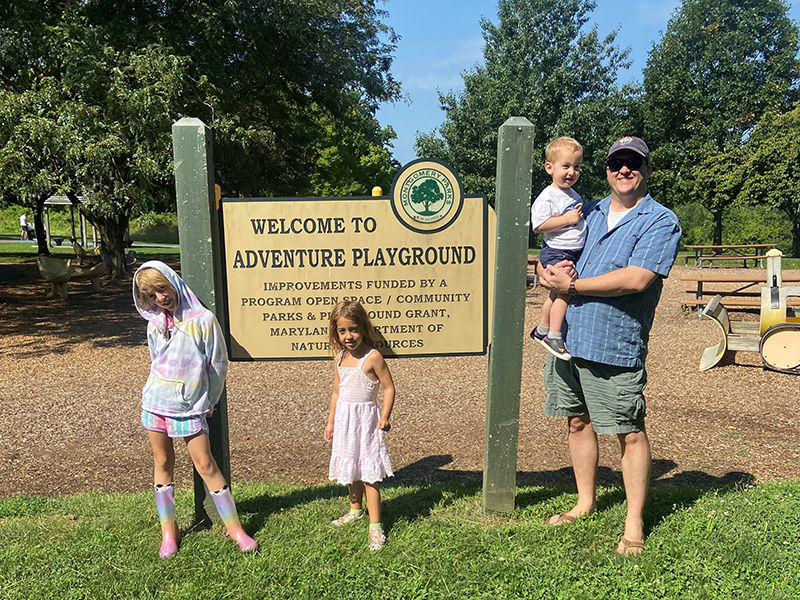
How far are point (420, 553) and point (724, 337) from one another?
19.3 ft

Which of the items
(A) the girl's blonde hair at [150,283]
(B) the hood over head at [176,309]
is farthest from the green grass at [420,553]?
(A) the girl's blonde hair at [150,283]

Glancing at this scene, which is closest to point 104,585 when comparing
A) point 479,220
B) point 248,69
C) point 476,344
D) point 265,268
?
point 265,268

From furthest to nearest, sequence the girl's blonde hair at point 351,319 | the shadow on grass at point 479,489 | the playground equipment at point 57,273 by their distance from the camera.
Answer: the playground equipment at point 57,273, the shadow on grass at point 479,489, the girl's blonde hair at point 351,319

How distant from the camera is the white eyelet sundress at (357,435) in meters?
3.07

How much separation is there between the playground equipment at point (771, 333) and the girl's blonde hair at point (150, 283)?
617 centimetres

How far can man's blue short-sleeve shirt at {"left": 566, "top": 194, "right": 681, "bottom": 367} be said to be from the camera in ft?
8.95

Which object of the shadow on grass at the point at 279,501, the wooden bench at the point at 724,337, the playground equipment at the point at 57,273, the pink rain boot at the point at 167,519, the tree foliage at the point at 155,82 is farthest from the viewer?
the playground equipment at the point at 57,273

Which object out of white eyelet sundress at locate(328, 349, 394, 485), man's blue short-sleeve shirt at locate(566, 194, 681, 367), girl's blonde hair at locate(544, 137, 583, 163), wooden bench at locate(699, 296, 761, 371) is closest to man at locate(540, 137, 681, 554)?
man's blue short-sleeve shirt at locate(566, 194, 681, 367)

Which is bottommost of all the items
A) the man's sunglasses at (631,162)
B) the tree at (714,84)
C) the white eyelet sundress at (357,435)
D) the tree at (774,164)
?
the white eyelet sundress at (357,435)

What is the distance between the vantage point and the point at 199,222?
3121 mm

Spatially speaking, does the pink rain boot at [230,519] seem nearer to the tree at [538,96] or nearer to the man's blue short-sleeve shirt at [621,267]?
the man's blue short-sleeve shirt at [621,267]

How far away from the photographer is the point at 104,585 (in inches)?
108

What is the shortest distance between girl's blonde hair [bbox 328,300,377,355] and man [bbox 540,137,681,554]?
920mm

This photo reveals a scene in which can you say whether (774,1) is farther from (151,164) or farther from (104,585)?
(104,585)
